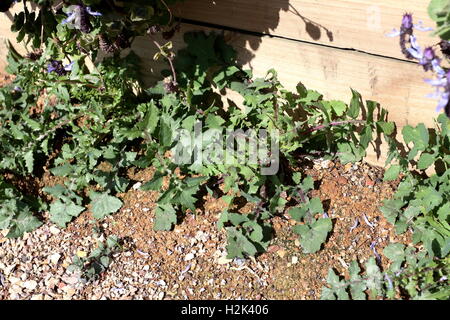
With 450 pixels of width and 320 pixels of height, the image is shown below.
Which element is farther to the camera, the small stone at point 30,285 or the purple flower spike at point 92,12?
the small stone at point 30,285

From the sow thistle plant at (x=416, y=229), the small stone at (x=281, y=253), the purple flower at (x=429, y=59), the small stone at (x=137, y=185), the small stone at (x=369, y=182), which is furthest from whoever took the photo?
the small stone at (x=137, y=185)

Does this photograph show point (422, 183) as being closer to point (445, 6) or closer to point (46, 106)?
point (445, 6)

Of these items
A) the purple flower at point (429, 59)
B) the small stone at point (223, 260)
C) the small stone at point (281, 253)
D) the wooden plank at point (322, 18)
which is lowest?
the small stone at point (223, 260)

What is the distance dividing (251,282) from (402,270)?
57 cm

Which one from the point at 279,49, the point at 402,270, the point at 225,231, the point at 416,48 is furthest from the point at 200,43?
the point at 402,270

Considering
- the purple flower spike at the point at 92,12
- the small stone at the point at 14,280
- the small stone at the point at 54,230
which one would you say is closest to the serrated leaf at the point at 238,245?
the small stone at the point at 54,230

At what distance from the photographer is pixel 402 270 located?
2.31m

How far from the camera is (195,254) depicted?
2.52 m

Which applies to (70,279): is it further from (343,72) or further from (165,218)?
(343,72)

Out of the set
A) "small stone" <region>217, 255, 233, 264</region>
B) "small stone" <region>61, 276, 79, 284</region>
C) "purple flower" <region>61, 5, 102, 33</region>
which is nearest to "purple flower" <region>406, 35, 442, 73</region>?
"small stone" <region>217, 255, 233, 264</region>

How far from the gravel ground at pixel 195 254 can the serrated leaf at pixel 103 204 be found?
0.10 ft
